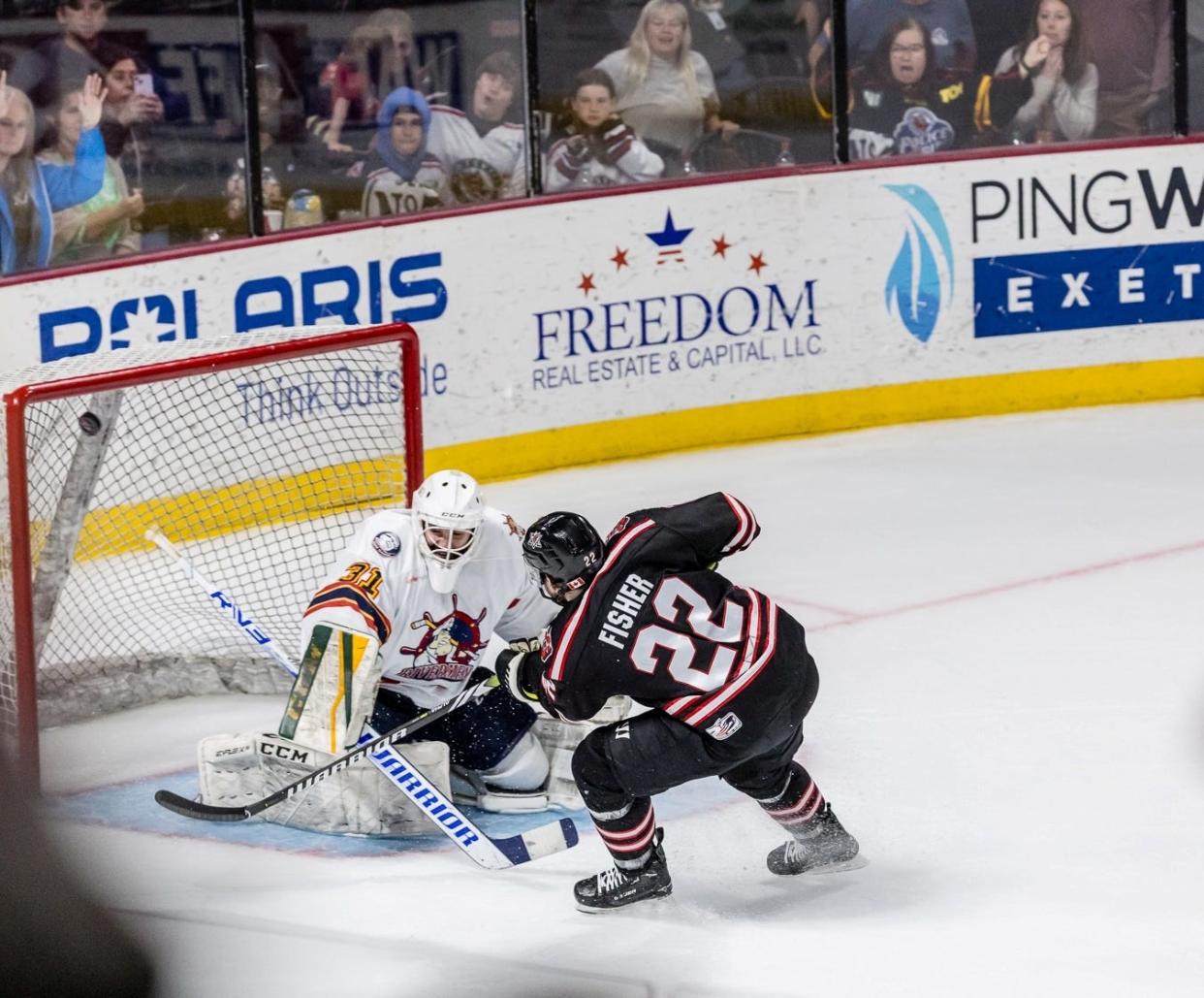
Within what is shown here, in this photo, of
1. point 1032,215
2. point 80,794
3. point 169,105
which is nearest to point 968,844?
point 80,794

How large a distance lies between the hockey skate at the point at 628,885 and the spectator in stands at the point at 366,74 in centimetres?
356

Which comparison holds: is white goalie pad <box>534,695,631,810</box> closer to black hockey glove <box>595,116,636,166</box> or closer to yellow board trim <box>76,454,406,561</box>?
yellow board trim <box>76,454,406,561</box>

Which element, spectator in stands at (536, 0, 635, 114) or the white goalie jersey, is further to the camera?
spectator in stands at (536, 0, 635, 114)

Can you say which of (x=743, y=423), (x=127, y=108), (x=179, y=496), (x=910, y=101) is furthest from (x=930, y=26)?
(x=179, y=496)

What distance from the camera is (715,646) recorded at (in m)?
2.96

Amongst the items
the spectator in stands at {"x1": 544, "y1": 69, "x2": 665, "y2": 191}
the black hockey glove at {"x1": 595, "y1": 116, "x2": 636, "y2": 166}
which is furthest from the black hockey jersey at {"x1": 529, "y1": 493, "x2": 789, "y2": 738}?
the black hockey glove at {"x1": 595, "y1": 116, "x2": 636, "y2": 166}

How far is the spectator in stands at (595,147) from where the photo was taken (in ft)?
21.7

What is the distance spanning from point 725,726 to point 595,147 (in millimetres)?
4072

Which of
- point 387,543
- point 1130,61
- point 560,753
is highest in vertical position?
point 1130,61

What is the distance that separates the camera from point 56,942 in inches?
22.1

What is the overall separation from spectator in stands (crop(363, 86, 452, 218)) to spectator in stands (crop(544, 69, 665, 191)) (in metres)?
0.46

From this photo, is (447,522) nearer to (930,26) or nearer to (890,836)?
(890,836)

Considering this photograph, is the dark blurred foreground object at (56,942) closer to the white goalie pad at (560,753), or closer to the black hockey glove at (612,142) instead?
the white goalie pad at (560,753)

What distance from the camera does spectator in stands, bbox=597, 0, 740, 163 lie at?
6.80m
